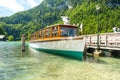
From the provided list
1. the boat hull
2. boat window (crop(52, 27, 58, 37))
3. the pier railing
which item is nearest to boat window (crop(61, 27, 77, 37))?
boat window (crop(52, 27, 58, 37))

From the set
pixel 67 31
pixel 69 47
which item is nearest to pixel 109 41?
pixel 69 47

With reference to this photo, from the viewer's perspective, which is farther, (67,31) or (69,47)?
(67,31)

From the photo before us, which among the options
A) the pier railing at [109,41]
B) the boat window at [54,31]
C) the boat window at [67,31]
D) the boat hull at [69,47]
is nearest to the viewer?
the boat hull at [69,47]

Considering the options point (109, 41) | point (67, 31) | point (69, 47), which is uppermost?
point (67, 31)

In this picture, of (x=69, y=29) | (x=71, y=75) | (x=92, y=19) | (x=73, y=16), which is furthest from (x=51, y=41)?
(x=73, y=16)

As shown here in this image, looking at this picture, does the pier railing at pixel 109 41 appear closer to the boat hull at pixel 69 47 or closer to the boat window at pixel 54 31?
A: the boat hull at pixel 69 47

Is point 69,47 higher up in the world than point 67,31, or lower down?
lower down

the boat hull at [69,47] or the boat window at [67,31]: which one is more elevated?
the boat window at [67,31]

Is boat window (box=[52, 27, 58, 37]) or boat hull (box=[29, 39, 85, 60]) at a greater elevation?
boat window (box=[52, 27, 58, 37])

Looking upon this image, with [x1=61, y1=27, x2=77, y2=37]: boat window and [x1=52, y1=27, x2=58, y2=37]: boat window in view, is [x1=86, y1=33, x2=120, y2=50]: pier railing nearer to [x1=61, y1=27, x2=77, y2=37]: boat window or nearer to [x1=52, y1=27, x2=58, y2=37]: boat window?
[x1=61, y1=27, x2=77, y2=37]: boat window

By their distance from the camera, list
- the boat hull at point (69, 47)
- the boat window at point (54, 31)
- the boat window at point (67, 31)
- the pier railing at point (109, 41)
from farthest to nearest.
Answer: the boat window at point (54, 31), the boat window at point (67, 31), the pier railing at point (109, 41), the boat hull at point (69, 47)

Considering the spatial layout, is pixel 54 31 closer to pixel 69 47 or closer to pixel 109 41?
pixel 69 47

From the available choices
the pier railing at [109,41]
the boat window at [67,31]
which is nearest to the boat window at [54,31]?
the boat window at [67,31]

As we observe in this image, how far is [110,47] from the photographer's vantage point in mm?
21906
